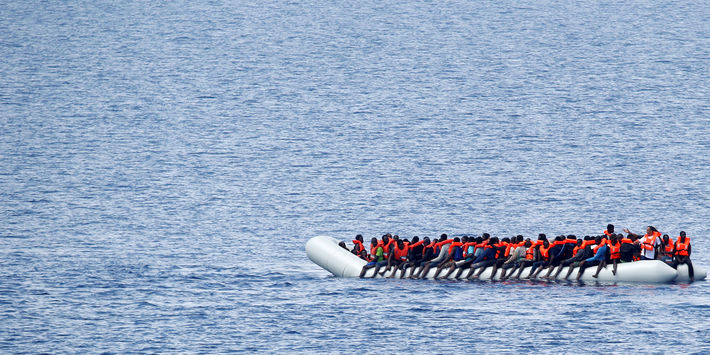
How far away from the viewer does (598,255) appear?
46.7 metres

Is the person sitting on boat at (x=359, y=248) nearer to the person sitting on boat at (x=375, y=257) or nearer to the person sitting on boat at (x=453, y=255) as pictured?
the person sitting on boat at (x=375, y=257)

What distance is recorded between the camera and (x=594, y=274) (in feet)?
154

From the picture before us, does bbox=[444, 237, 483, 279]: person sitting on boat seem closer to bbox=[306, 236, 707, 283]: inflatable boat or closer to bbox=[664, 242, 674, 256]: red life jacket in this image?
bbox=[306, 236, 707, 283]: inflatable boat

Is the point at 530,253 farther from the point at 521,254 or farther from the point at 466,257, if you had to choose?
the point at 466,257

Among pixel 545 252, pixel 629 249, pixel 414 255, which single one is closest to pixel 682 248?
pixel 629 249

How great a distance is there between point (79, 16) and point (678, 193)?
102m

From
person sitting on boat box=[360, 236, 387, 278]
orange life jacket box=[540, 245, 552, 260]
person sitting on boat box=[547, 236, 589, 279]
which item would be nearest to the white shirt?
person sitting on boat box=[547, 236, 589, 279]

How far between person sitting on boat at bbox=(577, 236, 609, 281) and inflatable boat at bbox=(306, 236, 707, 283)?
9.7 inches

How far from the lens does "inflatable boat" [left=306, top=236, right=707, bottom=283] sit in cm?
4588

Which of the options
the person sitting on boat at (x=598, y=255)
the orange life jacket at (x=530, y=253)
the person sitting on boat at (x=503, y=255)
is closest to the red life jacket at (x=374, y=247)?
the person sitting on boat at (x=503, y=255)

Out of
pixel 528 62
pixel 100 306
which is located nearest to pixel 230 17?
pixel 528 62

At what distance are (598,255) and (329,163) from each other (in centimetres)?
5012

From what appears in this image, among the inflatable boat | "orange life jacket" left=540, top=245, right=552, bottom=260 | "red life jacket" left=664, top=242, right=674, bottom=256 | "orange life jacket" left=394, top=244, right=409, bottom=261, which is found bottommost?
the inflatable boat

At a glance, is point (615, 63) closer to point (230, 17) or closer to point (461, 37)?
point (461, 37)
